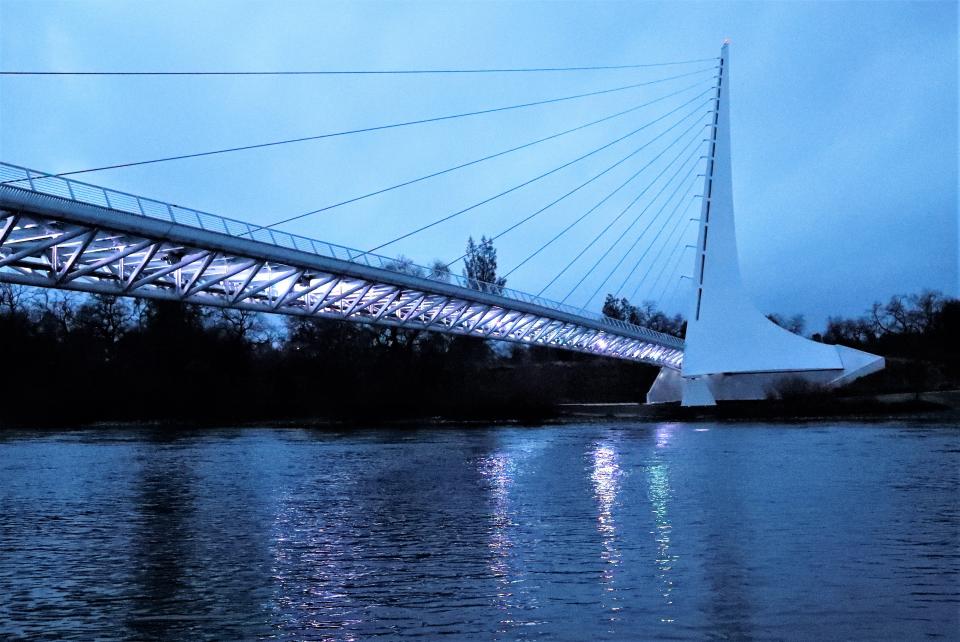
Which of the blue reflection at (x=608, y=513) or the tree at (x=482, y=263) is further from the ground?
the tree at (x=482, y=263)

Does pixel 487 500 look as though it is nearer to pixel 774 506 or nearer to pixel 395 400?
pixel 774 506

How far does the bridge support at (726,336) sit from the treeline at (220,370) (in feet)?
36.5

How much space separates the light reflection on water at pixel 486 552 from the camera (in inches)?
275

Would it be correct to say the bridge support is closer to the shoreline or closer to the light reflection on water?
the shoreline

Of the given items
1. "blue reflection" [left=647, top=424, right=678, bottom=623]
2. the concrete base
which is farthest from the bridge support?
"blue reflection" [left=647, top=424, right=678, bottom=623]

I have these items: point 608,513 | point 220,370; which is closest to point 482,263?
point 220,370

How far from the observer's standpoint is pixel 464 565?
363 inches

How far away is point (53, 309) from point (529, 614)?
61138 millimetres

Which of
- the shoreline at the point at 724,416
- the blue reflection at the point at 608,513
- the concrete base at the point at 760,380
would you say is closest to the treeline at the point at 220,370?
the shoreline at the point at 724,416

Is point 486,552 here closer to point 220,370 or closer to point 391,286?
point 391,286

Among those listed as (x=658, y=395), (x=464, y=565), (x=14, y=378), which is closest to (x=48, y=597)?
(x=464, y=565)

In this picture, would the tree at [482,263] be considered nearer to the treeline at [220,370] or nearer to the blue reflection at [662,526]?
the treeline at [220,370]

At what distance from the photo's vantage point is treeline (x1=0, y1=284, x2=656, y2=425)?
180 ft

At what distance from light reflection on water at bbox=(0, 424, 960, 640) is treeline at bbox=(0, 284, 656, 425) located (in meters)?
36.4
